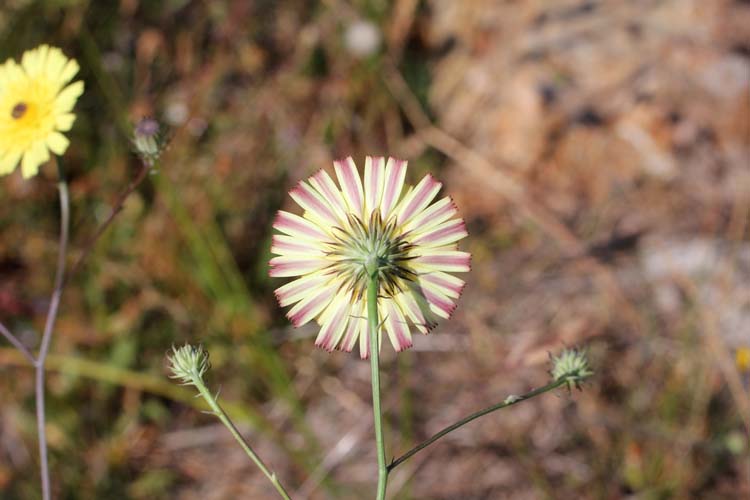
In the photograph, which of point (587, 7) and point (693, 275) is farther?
point (587, 7)

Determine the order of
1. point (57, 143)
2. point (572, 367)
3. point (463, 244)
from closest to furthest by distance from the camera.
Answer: point (572, 367), point (57, 143), point (463, 244)

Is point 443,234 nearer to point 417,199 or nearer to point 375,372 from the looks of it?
point 417,199

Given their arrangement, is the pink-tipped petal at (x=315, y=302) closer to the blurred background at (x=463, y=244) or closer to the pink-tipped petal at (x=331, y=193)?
the pink-tipped petal at (x=331, y=193)

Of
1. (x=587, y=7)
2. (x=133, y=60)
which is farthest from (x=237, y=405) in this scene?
(x=587, y=7)

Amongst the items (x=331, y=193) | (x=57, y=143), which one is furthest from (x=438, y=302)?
(x=57, y=143)

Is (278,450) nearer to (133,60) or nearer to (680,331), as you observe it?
(680,331)

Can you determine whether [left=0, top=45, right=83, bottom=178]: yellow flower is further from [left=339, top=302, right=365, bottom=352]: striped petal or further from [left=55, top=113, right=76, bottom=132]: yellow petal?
[left=339, top=302, right=365, bottom=352]: striped petal

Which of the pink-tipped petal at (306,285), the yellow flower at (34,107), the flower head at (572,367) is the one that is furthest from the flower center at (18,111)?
the flower head at (572,367)

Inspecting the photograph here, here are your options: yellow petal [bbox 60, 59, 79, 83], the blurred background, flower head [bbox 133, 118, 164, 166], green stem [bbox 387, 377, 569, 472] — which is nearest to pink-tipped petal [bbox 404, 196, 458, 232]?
green stem [bbox 387, 377, 569, 472]
